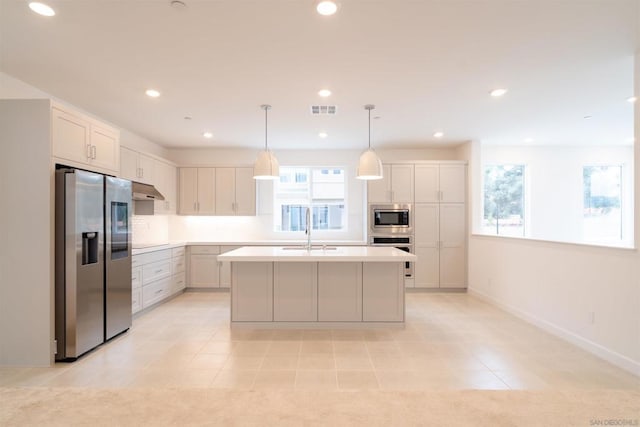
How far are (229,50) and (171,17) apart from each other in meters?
0.51

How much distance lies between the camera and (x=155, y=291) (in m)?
4.77

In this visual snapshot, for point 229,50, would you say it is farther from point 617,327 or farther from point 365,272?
point 617,327

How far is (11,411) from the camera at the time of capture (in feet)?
7.14

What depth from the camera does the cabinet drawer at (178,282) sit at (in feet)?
17.6

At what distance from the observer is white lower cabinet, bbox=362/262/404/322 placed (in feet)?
12.6

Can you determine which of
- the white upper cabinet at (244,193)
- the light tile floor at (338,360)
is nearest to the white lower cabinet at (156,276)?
the light tile floor at (338,360)

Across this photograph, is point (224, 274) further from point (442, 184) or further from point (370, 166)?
point (442, 184)

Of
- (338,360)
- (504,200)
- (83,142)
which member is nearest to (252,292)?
(338,360)

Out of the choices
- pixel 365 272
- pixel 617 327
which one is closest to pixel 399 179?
pixel 365 272

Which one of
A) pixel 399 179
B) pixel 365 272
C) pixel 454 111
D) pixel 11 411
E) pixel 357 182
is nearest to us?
pixel 11 411

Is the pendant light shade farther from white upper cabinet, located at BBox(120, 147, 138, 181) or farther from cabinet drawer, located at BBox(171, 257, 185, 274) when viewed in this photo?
cabinet drawer, located at BBox(171, 257, 185, 274)

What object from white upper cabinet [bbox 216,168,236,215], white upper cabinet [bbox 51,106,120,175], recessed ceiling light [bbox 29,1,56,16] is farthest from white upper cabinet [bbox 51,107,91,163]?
white upper cabinet [bbox 216,168,236,215]

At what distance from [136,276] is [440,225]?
4848 mm

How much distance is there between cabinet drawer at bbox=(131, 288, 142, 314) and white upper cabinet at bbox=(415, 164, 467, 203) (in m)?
4.61
